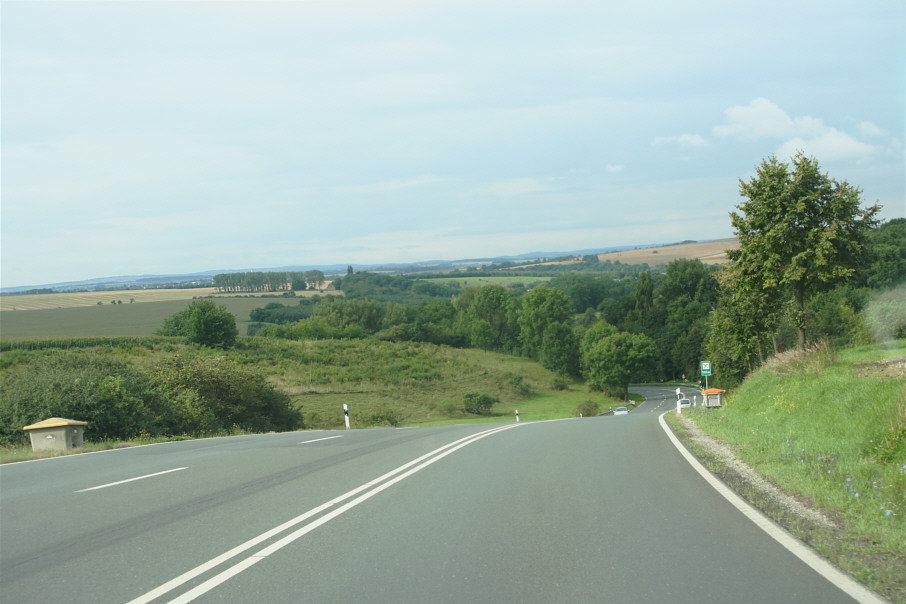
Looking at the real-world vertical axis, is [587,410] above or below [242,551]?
below

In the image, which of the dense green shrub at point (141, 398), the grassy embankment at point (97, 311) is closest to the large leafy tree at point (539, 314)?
the grassy embankment at point (97, 311)

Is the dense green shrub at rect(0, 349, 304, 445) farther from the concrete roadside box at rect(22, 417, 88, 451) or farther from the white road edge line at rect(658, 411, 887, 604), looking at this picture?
the white road edge line at rect(658, 411, 887, 604)

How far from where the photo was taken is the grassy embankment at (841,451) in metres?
5.75

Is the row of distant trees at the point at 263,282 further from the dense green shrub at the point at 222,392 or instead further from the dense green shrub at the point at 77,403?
the dense green shrub at the point at 77,403

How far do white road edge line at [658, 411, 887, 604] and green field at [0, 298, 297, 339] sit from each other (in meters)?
61.9

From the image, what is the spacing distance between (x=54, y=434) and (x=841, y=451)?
52.3 ft

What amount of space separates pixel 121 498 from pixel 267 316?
9445 cm

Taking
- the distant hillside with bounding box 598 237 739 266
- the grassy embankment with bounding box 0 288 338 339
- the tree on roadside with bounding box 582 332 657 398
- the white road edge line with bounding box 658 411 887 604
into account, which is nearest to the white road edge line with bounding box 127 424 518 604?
the white road edge line with bounding box 658 411 887 604

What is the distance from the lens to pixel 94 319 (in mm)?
66312

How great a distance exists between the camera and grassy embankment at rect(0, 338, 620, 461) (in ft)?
168

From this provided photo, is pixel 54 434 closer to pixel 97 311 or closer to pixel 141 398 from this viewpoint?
pixel 141 398

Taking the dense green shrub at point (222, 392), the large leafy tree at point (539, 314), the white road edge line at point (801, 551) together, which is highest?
the white road edge line at point (801, 551)

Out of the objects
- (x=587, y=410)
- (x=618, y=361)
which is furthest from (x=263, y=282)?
(x=587, y=410)

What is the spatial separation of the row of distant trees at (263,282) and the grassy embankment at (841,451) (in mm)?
84676
